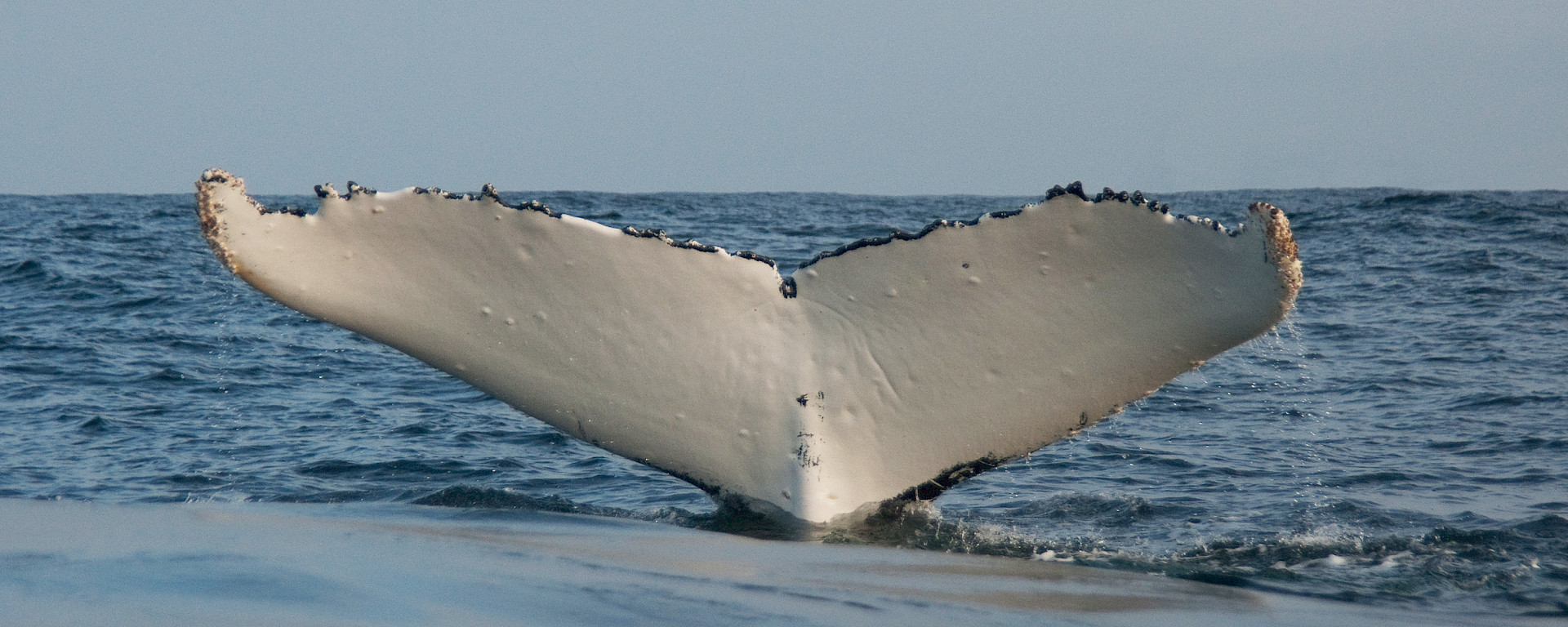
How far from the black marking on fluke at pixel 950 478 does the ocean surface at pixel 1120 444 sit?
0.14 meters

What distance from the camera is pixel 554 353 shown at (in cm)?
332

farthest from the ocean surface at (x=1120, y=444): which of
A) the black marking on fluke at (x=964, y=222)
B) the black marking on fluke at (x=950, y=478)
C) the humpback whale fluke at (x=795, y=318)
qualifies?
the black marking on fluke at (x=964, y=222)

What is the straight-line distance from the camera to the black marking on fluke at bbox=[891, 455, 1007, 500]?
11.7 feet

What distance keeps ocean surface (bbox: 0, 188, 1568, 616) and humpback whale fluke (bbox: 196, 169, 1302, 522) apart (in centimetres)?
37

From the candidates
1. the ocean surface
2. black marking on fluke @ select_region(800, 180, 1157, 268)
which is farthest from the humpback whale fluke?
the ocean surface

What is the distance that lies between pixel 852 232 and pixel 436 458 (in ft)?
48.9

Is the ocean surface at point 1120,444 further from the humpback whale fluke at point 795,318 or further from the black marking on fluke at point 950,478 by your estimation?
the humpback whale fluke at point 795,318

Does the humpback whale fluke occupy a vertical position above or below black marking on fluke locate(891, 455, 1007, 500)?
above

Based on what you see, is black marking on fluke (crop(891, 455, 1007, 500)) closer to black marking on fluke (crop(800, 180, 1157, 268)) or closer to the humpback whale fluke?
the humpback whale fluke

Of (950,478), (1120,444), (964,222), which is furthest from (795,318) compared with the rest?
(1120,444)

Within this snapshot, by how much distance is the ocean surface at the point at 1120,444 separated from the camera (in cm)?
424

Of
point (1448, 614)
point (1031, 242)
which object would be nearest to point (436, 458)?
point (1031, 242)

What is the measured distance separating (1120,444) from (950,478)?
3.88 m

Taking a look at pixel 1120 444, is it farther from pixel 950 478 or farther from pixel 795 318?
pixel 795 318
